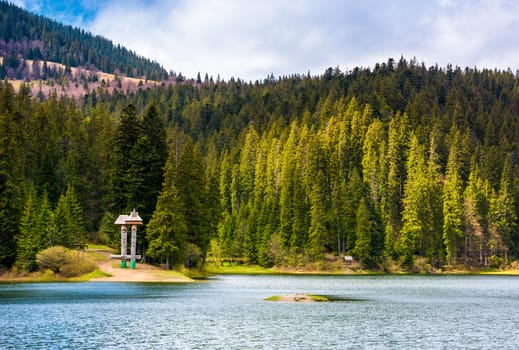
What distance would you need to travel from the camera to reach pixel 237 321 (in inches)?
1934

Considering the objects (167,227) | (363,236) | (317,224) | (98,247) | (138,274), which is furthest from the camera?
(317,224)

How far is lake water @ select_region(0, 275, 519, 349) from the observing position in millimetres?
39375

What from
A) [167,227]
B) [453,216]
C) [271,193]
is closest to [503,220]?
[453,216]

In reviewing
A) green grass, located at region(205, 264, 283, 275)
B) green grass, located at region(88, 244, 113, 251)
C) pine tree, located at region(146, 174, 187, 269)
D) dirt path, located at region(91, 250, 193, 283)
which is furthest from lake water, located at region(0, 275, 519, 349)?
green grass, located at region(205, 264, 283, 275)

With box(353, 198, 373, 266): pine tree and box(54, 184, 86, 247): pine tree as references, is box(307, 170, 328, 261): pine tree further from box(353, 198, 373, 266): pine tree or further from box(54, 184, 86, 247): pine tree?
box(54, 184, 86, 247): pine tree

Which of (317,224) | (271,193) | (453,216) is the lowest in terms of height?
(317,224)

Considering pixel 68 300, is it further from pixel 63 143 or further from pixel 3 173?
pixel 63 143

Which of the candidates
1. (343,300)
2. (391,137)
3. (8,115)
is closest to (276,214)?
(391,137)

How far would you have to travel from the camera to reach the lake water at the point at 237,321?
39.4 m

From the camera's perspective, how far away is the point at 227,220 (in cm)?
17725

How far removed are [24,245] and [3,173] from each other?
10.6m

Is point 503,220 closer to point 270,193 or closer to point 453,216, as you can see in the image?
point 453,216

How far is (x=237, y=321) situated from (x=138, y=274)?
42.5 meters

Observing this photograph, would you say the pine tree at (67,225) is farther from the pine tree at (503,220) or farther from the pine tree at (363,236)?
the pine tree at (503,220)
